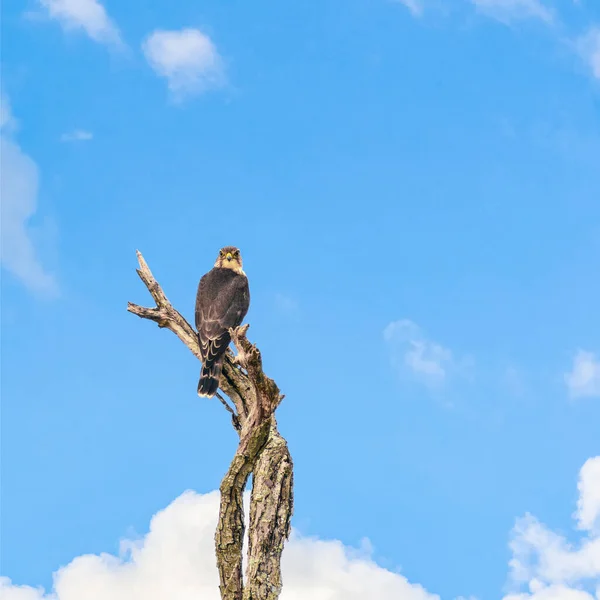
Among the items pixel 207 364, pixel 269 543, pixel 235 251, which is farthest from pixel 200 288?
pixel 269 543

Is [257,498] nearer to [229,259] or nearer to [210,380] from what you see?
[210,380]

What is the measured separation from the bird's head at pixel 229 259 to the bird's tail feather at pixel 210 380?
9.07 ft

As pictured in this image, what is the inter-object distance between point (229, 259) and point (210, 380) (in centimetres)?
310

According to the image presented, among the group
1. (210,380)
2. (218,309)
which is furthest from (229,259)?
(210,380)

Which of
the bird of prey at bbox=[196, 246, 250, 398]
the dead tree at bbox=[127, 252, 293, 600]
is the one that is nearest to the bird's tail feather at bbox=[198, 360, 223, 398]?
the bird of prey at bbox=[196, 246, 250, 398]

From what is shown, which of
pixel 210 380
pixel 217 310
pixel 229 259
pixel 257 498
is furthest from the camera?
pixel 229 259

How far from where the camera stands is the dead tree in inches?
384

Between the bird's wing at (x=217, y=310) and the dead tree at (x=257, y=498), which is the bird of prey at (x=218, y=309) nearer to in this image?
the bird's wing at (x=217, y=310)

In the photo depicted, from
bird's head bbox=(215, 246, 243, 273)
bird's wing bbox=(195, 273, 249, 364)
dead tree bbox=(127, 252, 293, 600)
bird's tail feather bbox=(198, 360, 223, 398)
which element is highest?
bird's head bbox=(215, 246, 243, 273)

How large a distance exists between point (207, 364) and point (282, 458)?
202cm

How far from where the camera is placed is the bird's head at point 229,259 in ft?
45.6

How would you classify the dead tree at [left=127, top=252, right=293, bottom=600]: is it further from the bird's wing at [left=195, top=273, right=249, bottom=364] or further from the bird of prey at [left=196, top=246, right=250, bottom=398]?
the bird's wing at [left=195, top=273, right=249, bottom=364]

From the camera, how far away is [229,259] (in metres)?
13.9

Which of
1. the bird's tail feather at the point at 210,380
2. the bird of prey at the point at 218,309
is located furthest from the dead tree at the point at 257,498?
the bird of prey at the point at 218,309
